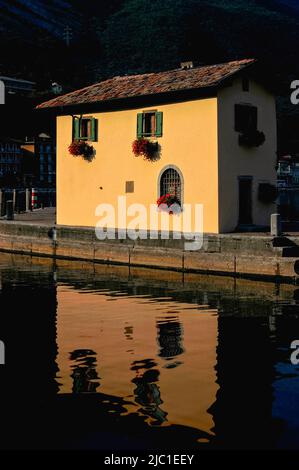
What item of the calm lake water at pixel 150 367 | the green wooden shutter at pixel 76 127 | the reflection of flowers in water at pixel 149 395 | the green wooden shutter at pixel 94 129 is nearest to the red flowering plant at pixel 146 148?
the green wooden shutter at pixel 94 129

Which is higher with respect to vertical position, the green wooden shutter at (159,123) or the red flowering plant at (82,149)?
the green wooden shutter at (159,123)

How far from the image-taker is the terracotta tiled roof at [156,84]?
1029 inches

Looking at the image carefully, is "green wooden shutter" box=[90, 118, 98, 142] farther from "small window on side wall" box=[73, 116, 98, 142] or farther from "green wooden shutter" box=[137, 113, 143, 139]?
"green wooden shutter" box=[137, 113, 143, 139]

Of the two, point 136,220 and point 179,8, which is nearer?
point 136,220

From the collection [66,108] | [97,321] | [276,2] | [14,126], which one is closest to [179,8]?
[276,2]

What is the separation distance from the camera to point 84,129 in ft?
101

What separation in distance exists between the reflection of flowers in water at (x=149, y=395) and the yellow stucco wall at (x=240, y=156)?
1506cm

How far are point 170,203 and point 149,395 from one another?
17.2 m

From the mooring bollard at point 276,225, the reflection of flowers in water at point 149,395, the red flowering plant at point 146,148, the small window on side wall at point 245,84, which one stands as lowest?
the reflection of flowers in water at point 149,395

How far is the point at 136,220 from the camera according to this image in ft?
94.1

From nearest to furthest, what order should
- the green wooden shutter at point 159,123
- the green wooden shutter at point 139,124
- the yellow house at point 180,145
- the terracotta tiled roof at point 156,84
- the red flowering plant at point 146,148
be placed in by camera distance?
the terracotta tiled roof at point 156,84
the yellow house at point 180,145
the green wooden shutter at point 159,123
the red flowering plant at point 146,148
the green wooden shutter at point 139,124

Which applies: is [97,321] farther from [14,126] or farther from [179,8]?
[179,8]

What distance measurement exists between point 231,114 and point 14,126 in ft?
207

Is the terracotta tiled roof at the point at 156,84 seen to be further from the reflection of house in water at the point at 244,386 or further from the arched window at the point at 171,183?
the reflection of house in water at the point at 244,386
